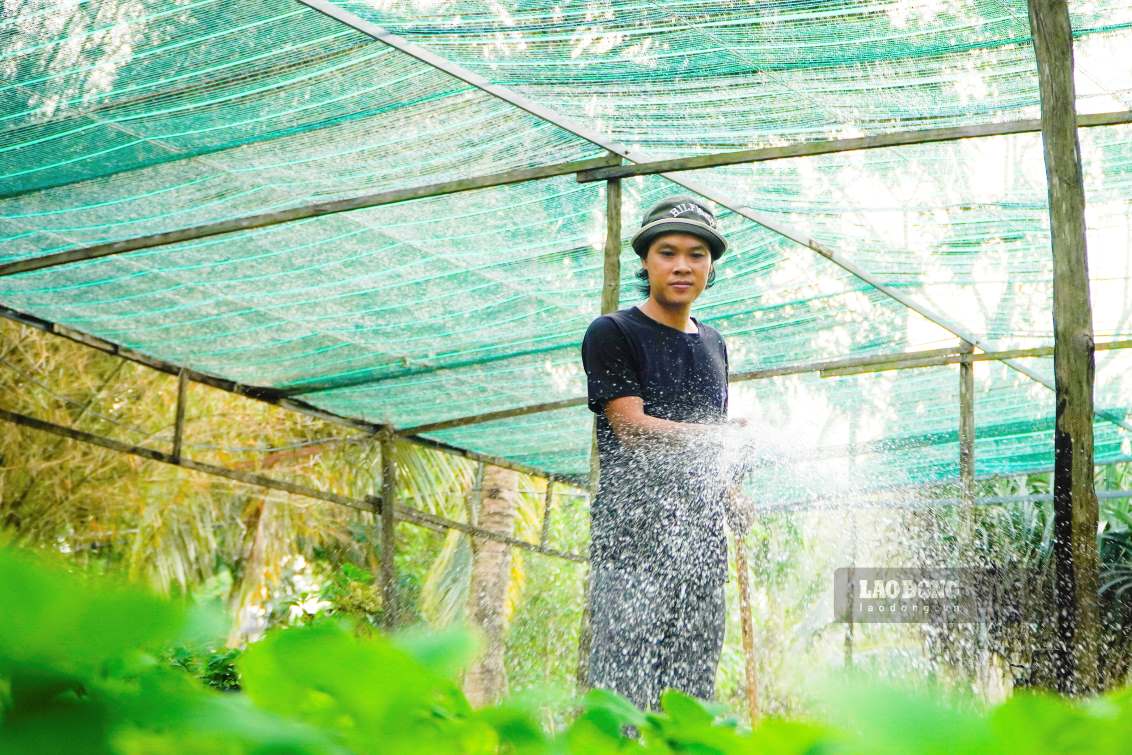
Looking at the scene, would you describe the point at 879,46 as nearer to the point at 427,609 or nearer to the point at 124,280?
the point at 124,280

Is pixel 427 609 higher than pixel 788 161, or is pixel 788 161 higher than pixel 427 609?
pixel 788 161

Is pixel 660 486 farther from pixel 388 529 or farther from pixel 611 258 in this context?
pixel 388 529

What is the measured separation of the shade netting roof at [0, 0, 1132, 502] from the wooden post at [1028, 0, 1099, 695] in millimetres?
804

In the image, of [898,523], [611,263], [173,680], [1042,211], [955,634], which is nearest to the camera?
[173,680]

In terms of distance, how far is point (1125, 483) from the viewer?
10.6 meters

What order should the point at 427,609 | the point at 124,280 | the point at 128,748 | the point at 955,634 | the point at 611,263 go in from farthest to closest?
the point at 427,609 < the point at 955,634 < the point at 124,280 < the point at 611,263 < the point at 128,748

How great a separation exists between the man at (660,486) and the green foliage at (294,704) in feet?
8.81

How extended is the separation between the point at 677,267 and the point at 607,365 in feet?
1.24

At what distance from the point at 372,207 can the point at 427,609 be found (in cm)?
676

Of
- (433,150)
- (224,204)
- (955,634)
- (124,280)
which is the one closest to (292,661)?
(433,150)

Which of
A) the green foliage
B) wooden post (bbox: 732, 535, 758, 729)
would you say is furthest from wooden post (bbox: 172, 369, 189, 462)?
the green foliage

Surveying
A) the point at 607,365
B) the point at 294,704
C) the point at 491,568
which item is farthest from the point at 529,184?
the point at 491,568

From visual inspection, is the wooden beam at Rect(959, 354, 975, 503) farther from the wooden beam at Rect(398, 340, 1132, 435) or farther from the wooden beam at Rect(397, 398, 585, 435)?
the wooden beam at Rect(397, 398, 585, 435)

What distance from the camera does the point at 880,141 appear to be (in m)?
4.10
